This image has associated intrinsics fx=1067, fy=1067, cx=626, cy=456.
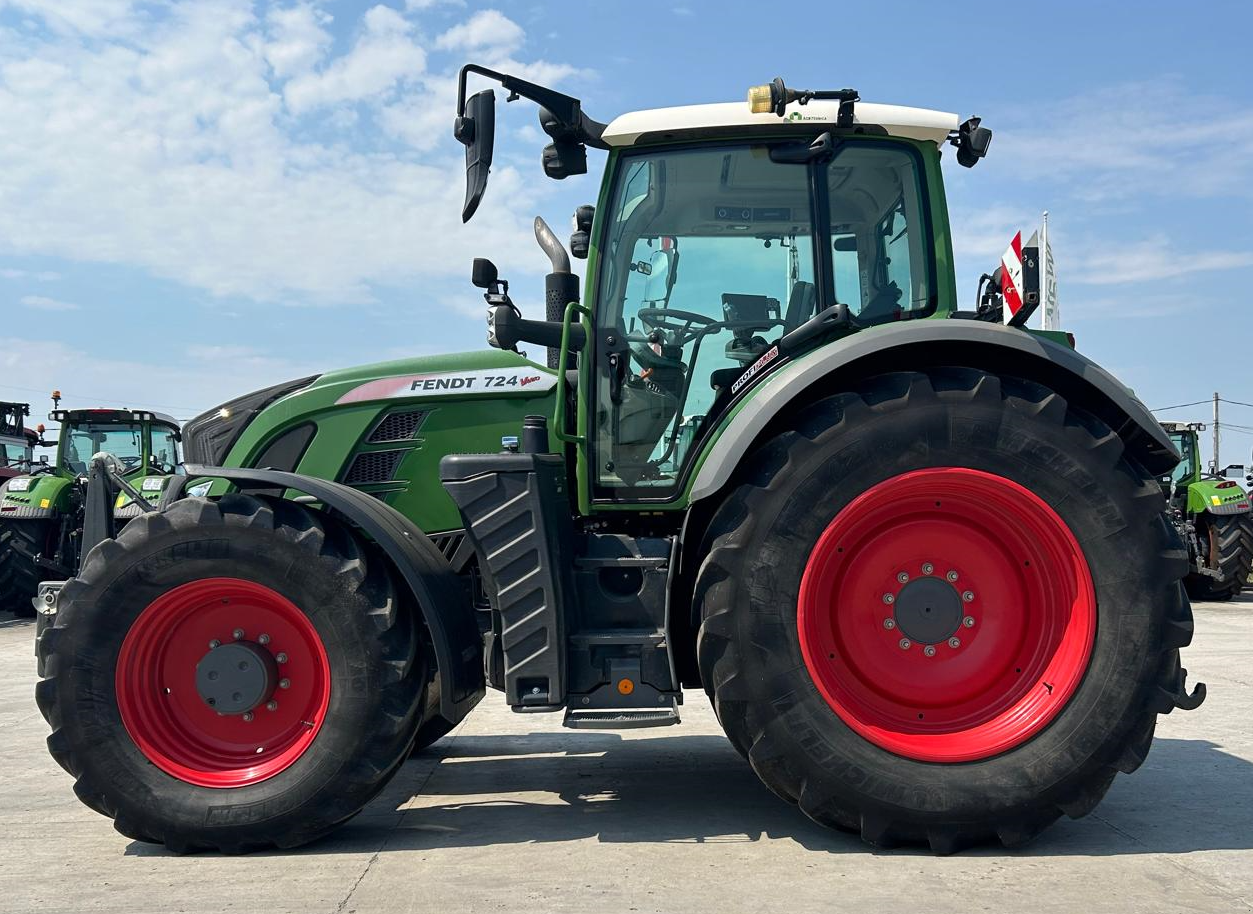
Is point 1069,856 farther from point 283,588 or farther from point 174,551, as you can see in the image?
point 174,551

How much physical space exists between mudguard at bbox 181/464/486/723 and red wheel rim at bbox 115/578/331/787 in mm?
383

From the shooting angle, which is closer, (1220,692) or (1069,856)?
(1069,856)

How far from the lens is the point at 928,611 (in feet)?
12.3

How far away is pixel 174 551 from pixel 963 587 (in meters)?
2.78

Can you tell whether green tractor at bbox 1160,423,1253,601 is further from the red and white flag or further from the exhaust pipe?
the exhaust pipe

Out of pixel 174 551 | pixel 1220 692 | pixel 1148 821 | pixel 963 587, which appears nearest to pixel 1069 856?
pixel 1148 821

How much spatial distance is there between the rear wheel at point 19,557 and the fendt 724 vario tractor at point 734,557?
399 inches

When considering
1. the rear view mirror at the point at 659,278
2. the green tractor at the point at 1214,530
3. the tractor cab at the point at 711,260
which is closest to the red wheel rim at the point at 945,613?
the tractor cab at the point at 711,260

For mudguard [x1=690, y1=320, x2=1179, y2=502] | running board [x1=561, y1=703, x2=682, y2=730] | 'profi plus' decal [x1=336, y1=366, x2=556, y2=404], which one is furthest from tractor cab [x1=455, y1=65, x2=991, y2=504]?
running board [x1=561, y1=703, x2=682, y2=730]

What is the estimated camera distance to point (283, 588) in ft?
12.2

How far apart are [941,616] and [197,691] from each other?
8.72ft

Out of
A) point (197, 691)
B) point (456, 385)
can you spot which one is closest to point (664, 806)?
point (197, 691)

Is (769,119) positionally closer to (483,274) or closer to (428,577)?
(483,274)

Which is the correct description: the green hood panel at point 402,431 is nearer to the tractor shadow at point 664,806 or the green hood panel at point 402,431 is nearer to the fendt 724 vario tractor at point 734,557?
the fendt 724 vario tractor at point 734,557
